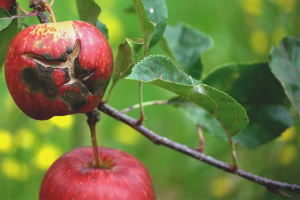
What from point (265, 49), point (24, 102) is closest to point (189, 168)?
point (265, 49)

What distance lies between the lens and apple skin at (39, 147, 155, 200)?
1.59 ft

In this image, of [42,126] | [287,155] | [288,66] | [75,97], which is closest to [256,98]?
[288,66]

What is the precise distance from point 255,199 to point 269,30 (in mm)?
630

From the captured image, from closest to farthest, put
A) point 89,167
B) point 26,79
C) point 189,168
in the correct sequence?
1. point 26,79
2. point 89,167
3. point 189,168

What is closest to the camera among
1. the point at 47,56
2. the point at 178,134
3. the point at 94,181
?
the point at 47,56

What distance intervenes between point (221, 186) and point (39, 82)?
46.6 inches

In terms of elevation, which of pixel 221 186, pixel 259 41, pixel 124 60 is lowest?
pixel 221 186

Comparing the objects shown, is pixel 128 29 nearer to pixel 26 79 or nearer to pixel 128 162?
pixel 128 162

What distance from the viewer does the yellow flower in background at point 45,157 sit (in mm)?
1192

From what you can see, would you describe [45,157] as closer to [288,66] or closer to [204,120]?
[204,120]

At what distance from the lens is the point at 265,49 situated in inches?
53.5

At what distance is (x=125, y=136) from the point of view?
5.32 feet

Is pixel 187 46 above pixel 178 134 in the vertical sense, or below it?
above

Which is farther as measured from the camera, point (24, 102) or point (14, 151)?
point (14, 151)
